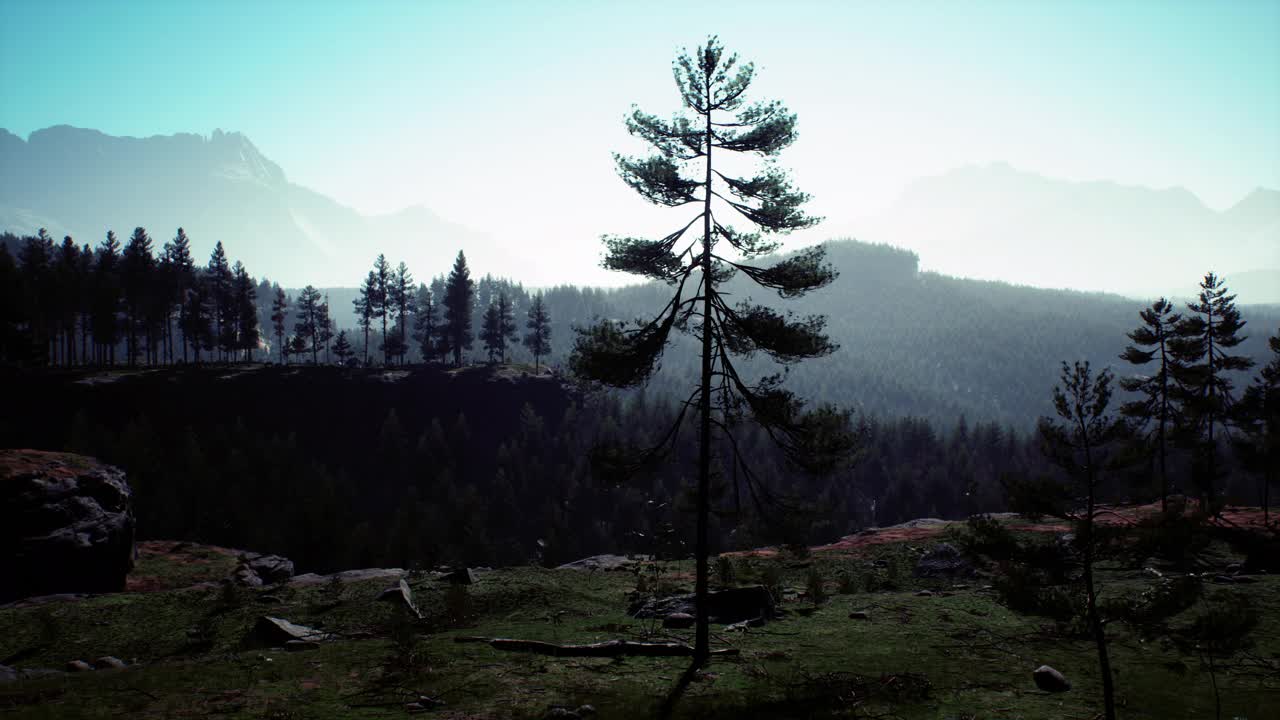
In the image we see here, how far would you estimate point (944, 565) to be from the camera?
1079 inches

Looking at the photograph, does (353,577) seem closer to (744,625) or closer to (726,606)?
(726,606)

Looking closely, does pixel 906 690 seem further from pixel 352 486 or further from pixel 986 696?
pixel 352 486

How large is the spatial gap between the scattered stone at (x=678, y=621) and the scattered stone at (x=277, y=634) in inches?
363

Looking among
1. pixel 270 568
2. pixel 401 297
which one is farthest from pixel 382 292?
pixel 270 568

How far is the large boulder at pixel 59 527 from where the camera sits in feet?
79.7

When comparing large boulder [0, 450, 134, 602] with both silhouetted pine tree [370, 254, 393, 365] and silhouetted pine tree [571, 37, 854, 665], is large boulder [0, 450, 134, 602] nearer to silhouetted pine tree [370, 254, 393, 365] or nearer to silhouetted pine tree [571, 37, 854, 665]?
silhouetted pine tree [571, 37, 854, 665]

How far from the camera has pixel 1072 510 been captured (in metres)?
9.28

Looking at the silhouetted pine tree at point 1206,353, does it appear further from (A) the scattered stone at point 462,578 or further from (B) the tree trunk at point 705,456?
(A) the scattered stone at point 462,578

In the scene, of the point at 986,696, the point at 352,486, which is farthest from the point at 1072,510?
the point at 352,486

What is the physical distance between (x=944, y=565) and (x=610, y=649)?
66.7 ft

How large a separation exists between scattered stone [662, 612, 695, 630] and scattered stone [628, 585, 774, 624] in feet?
1.91

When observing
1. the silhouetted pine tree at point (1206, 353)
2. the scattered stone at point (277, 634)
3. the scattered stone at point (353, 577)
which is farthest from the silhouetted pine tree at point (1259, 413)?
the scattered stone at point (353, 577)

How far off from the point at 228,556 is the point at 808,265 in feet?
135

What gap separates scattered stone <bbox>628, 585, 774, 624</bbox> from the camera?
17703mm
